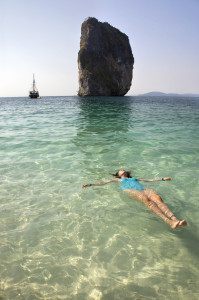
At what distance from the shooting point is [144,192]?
5223 millimetres

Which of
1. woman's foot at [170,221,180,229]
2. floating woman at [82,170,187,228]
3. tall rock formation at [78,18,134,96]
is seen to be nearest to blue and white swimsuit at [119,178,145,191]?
floating woman at [82,170,187,228]

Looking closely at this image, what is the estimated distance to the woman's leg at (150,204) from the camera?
13.3ft

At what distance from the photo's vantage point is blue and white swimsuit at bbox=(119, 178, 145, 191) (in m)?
5.51

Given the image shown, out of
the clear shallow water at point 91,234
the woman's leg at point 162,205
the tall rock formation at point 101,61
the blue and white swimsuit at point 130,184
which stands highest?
the tall rock formation at point 101,61

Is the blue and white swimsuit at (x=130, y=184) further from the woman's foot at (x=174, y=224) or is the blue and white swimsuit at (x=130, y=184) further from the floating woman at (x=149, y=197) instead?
the woman's foot at (x=174, y=224)

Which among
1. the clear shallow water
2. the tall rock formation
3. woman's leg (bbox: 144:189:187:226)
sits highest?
the tall rock formation

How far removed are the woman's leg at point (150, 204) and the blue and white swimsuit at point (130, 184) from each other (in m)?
0.15

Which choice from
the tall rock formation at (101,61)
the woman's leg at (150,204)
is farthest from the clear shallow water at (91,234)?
the tall rock formation at (101,61)

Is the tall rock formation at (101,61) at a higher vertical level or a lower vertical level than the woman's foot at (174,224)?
higher

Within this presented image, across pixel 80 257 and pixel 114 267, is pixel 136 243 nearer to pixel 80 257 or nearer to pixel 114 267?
pixel 114 267

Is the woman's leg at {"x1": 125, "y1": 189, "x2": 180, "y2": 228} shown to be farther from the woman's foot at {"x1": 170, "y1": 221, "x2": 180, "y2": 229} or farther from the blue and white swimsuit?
the blue and white swimsuit

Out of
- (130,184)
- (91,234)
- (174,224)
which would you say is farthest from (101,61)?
(91,234)

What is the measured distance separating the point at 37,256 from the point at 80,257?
0.76 m

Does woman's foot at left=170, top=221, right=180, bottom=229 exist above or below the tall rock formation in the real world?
below
